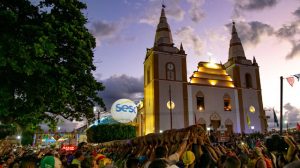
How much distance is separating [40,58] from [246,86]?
40.3m

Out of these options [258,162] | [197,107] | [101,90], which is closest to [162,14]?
[197,107]

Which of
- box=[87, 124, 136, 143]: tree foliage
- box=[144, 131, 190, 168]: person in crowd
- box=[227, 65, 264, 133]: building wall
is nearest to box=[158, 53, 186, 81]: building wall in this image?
box=[227, 65, 264, 133]: building wall

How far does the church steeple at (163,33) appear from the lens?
138 feet

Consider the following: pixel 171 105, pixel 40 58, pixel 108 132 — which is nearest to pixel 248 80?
pixel 171 105

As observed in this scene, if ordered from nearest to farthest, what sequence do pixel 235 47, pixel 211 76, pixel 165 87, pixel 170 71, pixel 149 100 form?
pixel 165 87 < pixel 149 100 < pixel 170 71 < pixel 211 76 < pixel 235 47

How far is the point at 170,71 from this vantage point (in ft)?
131

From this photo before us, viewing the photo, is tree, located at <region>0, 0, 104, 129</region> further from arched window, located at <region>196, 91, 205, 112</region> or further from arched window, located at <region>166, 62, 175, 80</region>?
arched window, located at <region>196, 91, 205, 112</region>

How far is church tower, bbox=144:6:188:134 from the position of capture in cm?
3738

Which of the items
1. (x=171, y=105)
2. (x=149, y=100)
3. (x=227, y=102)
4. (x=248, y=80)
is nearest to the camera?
(x=171, y=105)

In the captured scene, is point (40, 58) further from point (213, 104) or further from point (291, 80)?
point (213, 104)

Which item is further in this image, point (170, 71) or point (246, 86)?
point (246, 86)

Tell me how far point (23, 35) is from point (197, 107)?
33.9 m

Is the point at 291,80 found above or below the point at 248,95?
below

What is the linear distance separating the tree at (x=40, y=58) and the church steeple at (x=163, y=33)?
31.5 metres
